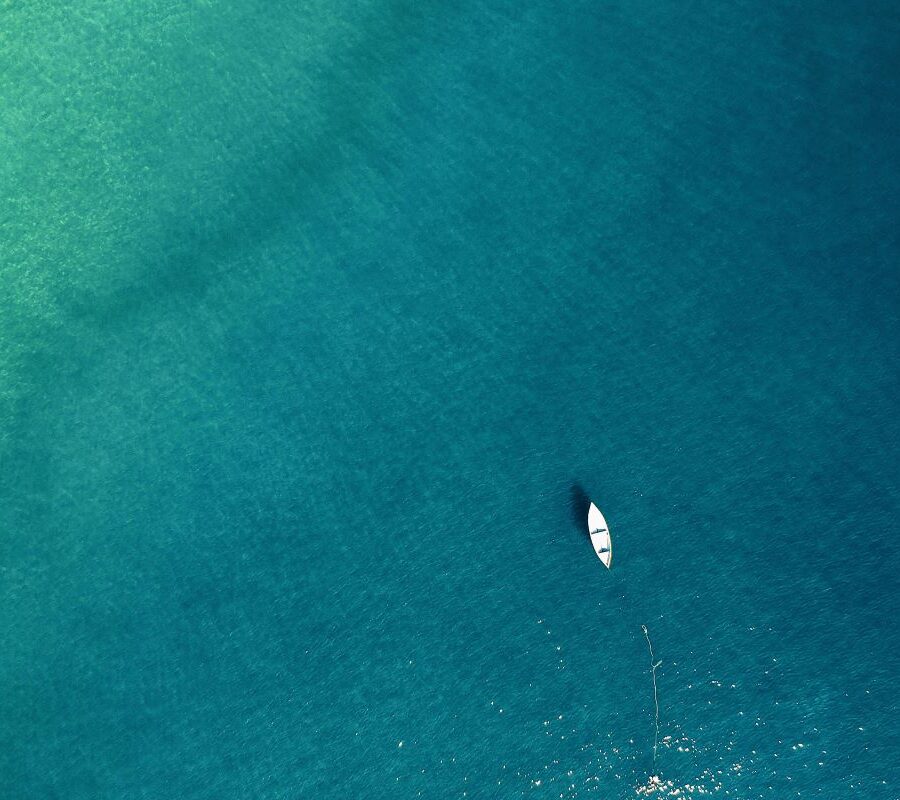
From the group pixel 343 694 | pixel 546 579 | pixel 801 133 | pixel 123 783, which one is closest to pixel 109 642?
pixel 123 783

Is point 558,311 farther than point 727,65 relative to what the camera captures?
No

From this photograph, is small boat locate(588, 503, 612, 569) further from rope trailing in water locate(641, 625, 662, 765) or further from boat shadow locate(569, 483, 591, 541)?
rope trailing in water locate(641, 625, 662, 765)

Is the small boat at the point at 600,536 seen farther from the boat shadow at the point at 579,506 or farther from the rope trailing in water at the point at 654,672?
the rope trailing in water at the point at 654,672

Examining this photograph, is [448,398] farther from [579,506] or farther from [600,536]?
[600,536]

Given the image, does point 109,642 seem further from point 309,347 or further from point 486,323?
point 486,323

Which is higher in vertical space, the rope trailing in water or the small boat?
the small boat

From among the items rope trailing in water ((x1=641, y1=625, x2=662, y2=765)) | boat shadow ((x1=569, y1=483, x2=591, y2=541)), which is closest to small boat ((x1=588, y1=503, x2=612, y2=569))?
boat shadow ((x1=569, y1=483, x2=591, y2=541))
